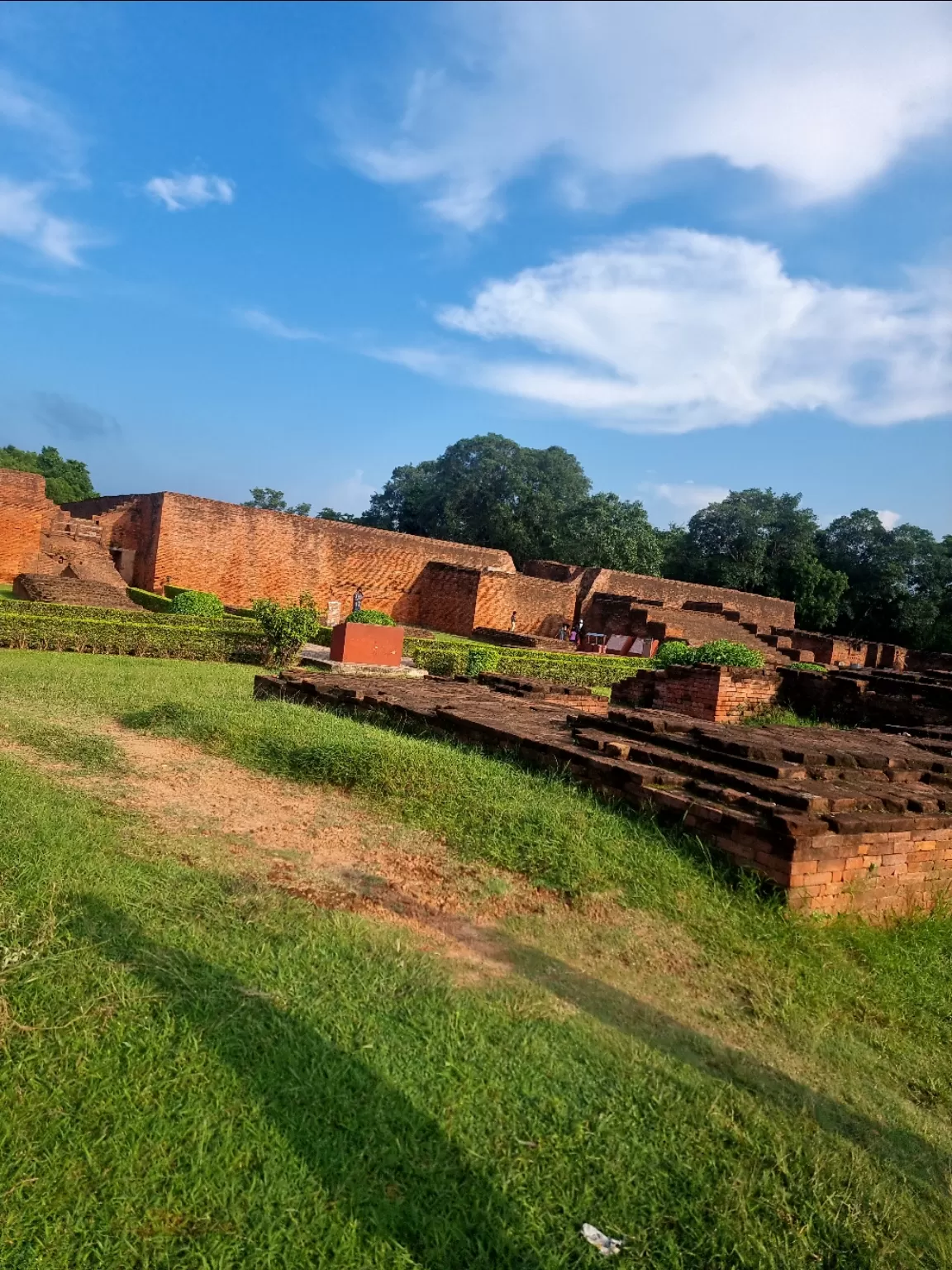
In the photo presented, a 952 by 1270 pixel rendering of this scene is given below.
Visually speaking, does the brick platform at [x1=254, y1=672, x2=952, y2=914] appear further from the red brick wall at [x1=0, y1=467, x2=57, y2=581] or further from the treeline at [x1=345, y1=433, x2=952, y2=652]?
the treeline at [x1=345, y1=433, x2=952, y2=652]

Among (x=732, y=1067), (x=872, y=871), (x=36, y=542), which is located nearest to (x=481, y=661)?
(x=872, y=871)

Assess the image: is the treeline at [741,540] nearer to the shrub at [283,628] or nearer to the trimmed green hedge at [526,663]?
the trimmed green hedge at [526,663]

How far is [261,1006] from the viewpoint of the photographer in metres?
2.19

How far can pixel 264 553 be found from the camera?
19.0 metres

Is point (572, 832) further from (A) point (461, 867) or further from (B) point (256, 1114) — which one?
(B) point (256, 1114)

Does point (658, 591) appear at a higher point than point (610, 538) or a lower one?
lower

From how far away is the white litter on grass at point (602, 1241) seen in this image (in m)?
1.59

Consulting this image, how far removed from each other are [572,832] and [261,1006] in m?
1.90

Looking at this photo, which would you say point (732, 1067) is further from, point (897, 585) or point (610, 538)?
point (897, 585)

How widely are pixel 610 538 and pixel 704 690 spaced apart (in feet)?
76.2

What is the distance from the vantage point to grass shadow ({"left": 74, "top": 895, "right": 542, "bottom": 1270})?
1575 mm

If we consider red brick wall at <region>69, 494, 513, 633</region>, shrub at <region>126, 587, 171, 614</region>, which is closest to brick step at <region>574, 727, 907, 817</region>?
shrub at <region>126, 587, 171, 614</region>

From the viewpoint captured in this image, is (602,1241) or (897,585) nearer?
(602,1241)

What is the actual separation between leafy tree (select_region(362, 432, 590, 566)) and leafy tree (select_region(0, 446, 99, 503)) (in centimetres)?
1481
